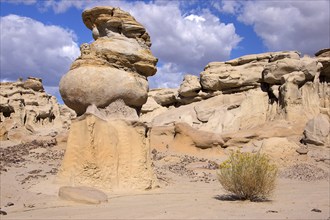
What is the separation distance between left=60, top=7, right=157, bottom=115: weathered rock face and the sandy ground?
79.2 inches

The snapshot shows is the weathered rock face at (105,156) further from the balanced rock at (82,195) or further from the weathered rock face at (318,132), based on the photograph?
the weathered rock face at (318,132)

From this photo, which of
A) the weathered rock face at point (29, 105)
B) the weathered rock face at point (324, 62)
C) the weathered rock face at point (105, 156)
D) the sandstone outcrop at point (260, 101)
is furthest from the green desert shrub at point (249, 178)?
the weathered rock face at point (29, 105)

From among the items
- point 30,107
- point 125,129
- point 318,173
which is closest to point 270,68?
point 318,173

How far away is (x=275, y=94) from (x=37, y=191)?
16.6 metres

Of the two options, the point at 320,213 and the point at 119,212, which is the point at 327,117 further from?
the point at 119,212

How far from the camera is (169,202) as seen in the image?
6.88 metres

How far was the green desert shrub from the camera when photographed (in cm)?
721

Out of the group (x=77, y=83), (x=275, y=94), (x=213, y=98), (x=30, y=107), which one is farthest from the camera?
(x=30, y=107)

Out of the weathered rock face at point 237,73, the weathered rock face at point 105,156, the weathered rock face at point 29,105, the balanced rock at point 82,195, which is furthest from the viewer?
the weathered rock face at point 29,105

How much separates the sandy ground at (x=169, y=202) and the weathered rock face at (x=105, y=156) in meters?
0.43

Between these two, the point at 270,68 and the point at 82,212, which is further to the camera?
the point at 270,68

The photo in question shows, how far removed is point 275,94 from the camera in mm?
21625

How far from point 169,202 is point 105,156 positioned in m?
1.86

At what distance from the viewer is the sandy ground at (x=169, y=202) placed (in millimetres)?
5598
